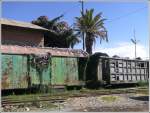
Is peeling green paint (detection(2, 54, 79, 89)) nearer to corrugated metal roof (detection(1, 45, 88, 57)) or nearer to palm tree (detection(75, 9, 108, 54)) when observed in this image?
corrugated metal roof (detection(1, 45, 88, 57))

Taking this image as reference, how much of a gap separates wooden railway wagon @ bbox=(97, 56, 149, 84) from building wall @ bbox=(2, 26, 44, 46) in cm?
812

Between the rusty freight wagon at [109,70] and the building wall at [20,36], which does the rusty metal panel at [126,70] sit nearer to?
the rusty freight wagon at [109,70]

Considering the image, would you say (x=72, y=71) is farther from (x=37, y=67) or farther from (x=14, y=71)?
(x=14, y=71)

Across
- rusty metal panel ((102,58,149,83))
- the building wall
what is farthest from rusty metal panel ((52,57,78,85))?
the building wall

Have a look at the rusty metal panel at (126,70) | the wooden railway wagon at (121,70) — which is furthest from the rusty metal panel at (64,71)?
the rusty metal panel at (126,70)

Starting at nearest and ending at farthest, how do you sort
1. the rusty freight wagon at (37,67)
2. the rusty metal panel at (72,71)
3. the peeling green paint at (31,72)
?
the peeling green paint at (31,72), the rusty freight wagon at (37,67), the rusty metal panel at (72,71)

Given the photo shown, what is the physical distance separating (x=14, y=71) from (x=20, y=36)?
458 inches

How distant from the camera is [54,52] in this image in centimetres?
2233

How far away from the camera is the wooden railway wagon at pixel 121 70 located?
954 inches

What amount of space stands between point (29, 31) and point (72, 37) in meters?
12.3

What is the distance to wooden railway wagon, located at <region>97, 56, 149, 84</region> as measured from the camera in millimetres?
24234

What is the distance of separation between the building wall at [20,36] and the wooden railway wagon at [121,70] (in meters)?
8.12

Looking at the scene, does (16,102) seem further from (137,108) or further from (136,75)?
(136,75)

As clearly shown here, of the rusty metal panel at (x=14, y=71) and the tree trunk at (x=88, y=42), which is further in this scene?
the tree trunk at (x=88, y=42)
